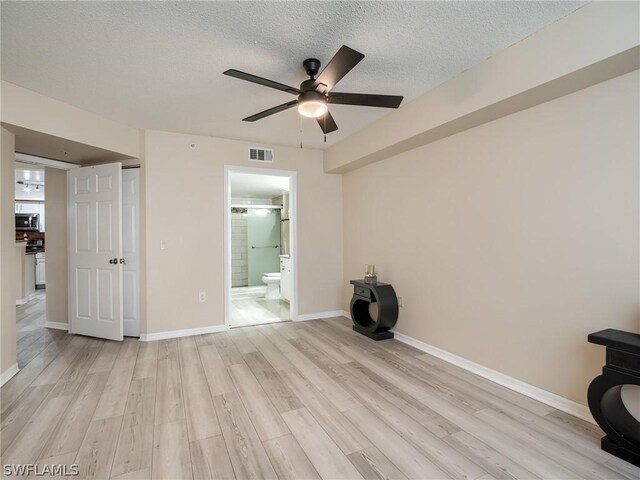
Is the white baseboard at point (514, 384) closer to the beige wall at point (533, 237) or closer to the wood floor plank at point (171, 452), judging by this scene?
the beige wall at point (533, 237)

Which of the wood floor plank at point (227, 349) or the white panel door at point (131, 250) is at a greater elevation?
the white panel door at point (131, 250)

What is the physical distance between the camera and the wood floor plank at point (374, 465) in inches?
60.8

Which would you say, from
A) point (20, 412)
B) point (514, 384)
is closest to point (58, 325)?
point (20, 412)

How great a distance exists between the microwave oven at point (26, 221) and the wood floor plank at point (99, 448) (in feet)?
26.5

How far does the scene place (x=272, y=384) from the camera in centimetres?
253

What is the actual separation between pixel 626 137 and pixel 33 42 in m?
3.78

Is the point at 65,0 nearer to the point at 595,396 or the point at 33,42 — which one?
the point at 33,42

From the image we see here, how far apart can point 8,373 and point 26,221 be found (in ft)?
22.5

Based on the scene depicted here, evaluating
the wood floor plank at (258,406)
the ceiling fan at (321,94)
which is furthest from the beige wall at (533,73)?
the wood floor plank at (258,406)

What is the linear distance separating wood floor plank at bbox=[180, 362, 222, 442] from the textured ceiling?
99.0 inches

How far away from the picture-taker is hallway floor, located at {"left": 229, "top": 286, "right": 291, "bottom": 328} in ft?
14.6

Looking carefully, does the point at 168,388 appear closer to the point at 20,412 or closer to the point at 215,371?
the point at 215,371

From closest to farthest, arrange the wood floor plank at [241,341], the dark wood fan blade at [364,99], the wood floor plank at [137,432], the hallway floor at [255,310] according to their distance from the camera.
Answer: the wood floor plank at [137,432]
the dark wood fan blade at [364,99]
the wood floor plank at [241,341]
the hallway floor at [255,310]

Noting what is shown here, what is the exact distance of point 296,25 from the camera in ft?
6.07
